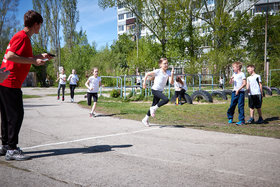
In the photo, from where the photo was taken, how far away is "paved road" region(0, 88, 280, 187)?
2938 millimetres

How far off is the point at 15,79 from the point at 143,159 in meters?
2.22

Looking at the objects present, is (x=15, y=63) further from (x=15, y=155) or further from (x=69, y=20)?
(x=69, y=20)

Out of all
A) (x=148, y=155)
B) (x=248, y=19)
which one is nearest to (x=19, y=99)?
(x=148, y=155)

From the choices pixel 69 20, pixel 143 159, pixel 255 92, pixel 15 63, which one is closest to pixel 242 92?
pixel 255 92

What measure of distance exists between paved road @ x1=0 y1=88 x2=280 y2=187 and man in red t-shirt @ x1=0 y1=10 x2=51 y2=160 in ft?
0.99

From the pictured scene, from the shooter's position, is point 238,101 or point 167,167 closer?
point 167,167

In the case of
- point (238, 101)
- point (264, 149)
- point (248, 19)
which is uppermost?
point (248, 19)

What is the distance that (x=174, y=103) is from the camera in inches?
524

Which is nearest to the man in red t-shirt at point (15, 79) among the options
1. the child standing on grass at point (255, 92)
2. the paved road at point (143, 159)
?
the paved road at point (143, 159)

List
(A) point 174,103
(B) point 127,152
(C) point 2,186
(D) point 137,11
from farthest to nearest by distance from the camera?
(D) point 137,11, (A) point 174,103, (B) point 127,152, (C) point 2,186

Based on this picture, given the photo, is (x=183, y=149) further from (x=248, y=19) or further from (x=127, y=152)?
(x=248, y=19)

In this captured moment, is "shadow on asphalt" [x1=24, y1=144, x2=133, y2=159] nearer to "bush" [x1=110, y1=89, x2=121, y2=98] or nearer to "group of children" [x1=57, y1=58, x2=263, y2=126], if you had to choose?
"group of children" [x1=57, y1=58, x2=263, y2=126]

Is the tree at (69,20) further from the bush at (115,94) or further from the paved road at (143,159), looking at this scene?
the paved road at (143,159)

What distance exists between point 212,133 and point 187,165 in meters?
2.49
